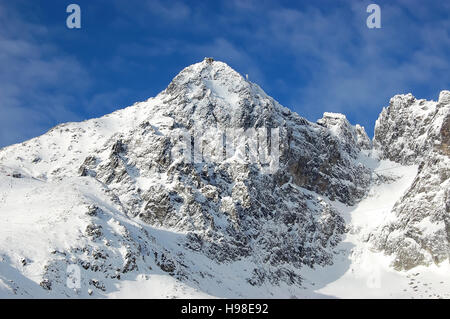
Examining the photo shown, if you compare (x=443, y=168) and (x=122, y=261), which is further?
(x=443, y=168)

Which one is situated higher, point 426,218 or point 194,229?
point 426,218

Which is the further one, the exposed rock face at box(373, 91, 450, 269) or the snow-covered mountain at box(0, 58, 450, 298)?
the exposed rock face at box(373, 91, 450, 269)

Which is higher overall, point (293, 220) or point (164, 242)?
point (293, 220)

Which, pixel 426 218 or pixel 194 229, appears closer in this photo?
pixel 194 229

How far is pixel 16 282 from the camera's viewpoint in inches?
3890

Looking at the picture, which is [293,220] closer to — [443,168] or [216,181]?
[216,181]

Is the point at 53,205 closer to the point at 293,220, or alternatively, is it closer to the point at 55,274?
the point at 55,274

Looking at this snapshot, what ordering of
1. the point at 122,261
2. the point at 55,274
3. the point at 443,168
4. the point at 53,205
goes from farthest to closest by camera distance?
the point at 443,168
the point at 53,205
the point at 122,261
the point at 55,274

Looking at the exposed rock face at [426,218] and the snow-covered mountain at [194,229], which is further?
the exposed rock face at [426,218]

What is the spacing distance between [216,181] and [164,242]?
1465 inches
